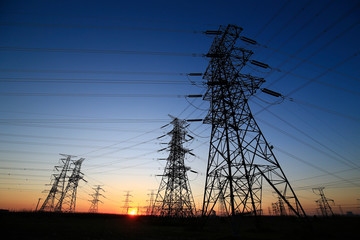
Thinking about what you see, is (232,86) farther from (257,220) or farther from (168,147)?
(168,147)

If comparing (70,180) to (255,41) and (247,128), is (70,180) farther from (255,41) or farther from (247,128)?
(255,41)

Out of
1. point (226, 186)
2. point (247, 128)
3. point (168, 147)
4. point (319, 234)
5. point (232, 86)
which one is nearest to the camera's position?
point (319, 234)

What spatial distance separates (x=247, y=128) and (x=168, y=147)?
18.8 meters

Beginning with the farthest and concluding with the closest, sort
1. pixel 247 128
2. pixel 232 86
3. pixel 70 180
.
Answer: pixel 70 180 < pixel 232 86 < pixel 247 128

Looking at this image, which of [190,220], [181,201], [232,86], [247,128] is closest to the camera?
[247,128]

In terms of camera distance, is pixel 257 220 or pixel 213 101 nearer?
pixel 257 220

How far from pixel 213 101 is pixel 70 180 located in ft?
141

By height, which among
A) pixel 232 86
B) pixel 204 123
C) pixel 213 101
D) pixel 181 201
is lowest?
pixel 181 201

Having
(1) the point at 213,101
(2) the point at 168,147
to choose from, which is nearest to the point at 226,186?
(1) the point at 213,101

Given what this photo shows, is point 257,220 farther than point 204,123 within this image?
No

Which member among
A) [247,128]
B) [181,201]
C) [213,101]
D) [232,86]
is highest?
[232,86]

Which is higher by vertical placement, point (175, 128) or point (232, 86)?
point (175, 128)

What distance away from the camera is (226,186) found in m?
12.6

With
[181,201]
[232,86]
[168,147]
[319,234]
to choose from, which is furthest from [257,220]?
[168,147]
